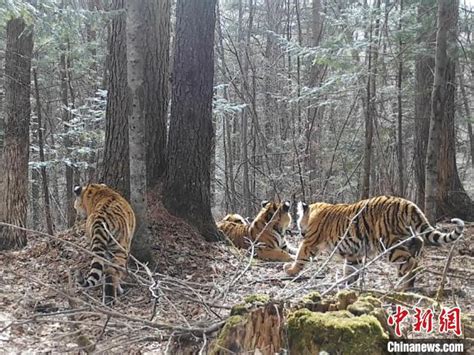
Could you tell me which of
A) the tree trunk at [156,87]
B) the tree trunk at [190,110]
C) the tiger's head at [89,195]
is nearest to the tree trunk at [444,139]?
the tree trunk at [190,110]

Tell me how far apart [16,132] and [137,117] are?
4.69 m

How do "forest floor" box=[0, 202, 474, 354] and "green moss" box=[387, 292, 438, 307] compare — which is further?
"forest floor" box=[0, 202, 474, 354]

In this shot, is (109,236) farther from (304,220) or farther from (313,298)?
(313,298)

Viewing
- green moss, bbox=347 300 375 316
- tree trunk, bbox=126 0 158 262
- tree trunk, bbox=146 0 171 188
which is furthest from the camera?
tree trunk, bbox=146 0 171 188

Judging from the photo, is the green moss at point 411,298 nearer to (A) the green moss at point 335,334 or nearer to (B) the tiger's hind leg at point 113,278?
(A) the green moss at point 335,334

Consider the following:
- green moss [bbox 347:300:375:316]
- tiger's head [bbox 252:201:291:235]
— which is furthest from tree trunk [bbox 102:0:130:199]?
green moss [bbox 347:300:375:316]

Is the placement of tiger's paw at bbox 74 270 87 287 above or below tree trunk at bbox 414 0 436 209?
below

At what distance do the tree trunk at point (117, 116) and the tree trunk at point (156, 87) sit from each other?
44cm

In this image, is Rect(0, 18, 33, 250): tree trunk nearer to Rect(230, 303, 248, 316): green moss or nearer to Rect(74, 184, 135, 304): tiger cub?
Rect(74, 184, 135, 304): tiger cub

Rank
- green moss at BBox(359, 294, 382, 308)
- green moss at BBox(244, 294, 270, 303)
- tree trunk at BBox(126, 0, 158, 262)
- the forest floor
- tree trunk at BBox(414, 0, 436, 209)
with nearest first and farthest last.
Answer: green moss at BBox(359, 294, 382, 308)
green moss at BBox(244, 294, 270, 303)
the forest floor
tree trunk at BBox(126, 0, 158, 262)
tree trunk at BBox(414, 0, 436, 209)

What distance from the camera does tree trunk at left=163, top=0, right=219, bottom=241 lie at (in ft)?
28.1

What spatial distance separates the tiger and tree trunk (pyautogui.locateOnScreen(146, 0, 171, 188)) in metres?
2.52

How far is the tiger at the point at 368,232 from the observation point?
6.77 metres

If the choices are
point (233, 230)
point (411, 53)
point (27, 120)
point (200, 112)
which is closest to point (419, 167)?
point (411, 53)
